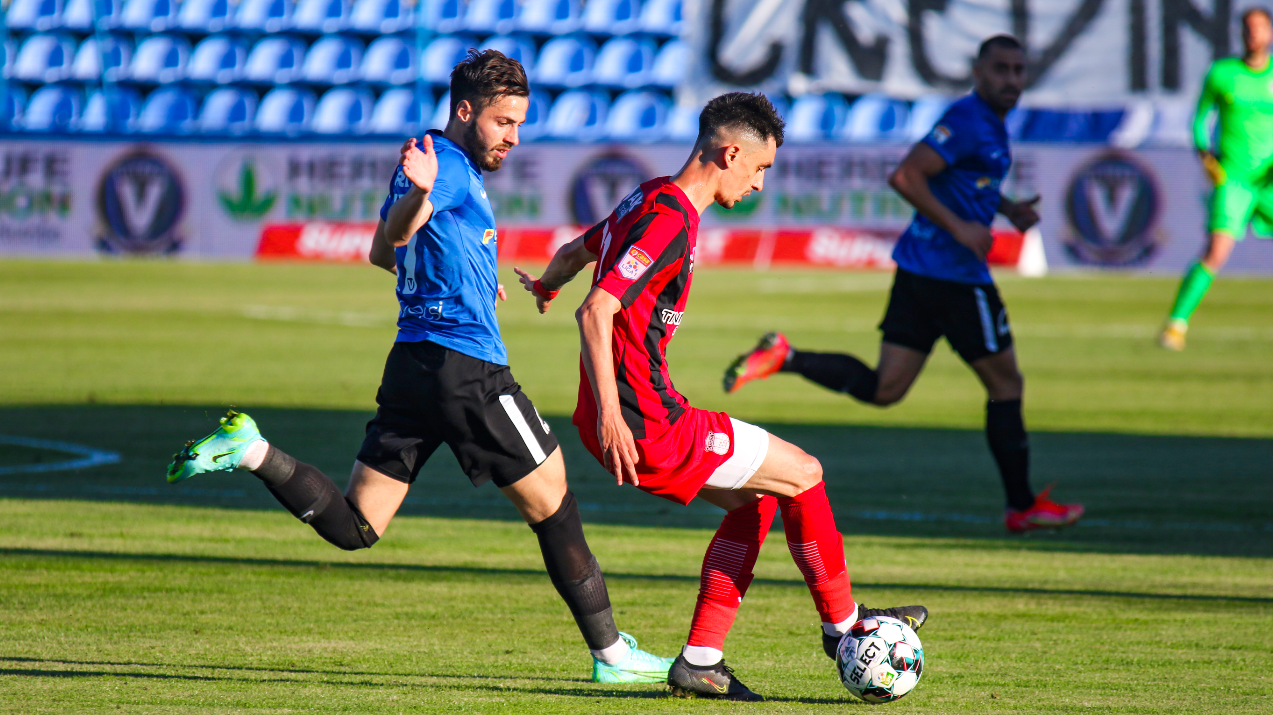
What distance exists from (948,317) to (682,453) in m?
3.65

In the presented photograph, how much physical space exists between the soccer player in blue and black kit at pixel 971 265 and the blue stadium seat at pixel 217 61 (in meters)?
30.3

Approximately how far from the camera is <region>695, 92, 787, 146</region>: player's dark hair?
13.6 feet

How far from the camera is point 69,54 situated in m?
35.5

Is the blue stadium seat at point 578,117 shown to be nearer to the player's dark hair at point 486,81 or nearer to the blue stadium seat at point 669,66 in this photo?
the blue stadium seat at point 669,66

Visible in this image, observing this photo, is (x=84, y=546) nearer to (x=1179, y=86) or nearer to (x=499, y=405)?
(x=499, y=405)

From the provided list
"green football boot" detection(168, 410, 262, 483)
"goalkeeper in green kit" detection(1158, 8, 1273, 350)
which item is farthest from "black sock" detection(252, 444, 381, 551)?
"goalkeeper in green kit" detection(1158, 8, 1273, 350)

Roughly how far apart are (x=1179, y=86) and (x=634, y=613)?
25788mm

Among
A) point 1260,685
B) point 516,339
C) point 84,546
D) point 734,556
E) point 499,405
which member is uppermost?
point 499,405

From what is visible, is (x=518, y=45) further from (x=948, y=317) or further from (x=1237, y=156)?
(x=948, y=317)

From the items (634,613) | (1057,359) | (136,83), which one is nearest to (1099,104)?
(1057,359)

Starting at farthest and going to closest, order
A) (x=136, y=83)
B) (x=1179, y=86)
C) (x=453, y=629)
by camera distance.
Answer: (x=136, y=83) → (x=1179, y=86) → (x=453, y=629)

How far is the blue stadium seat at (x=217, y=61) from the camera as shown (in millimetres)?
35125

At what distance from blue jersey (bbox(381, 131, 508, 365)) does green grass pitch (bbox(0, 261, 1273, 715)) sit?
1.03 m

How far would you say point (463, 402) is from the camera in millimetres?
4281
